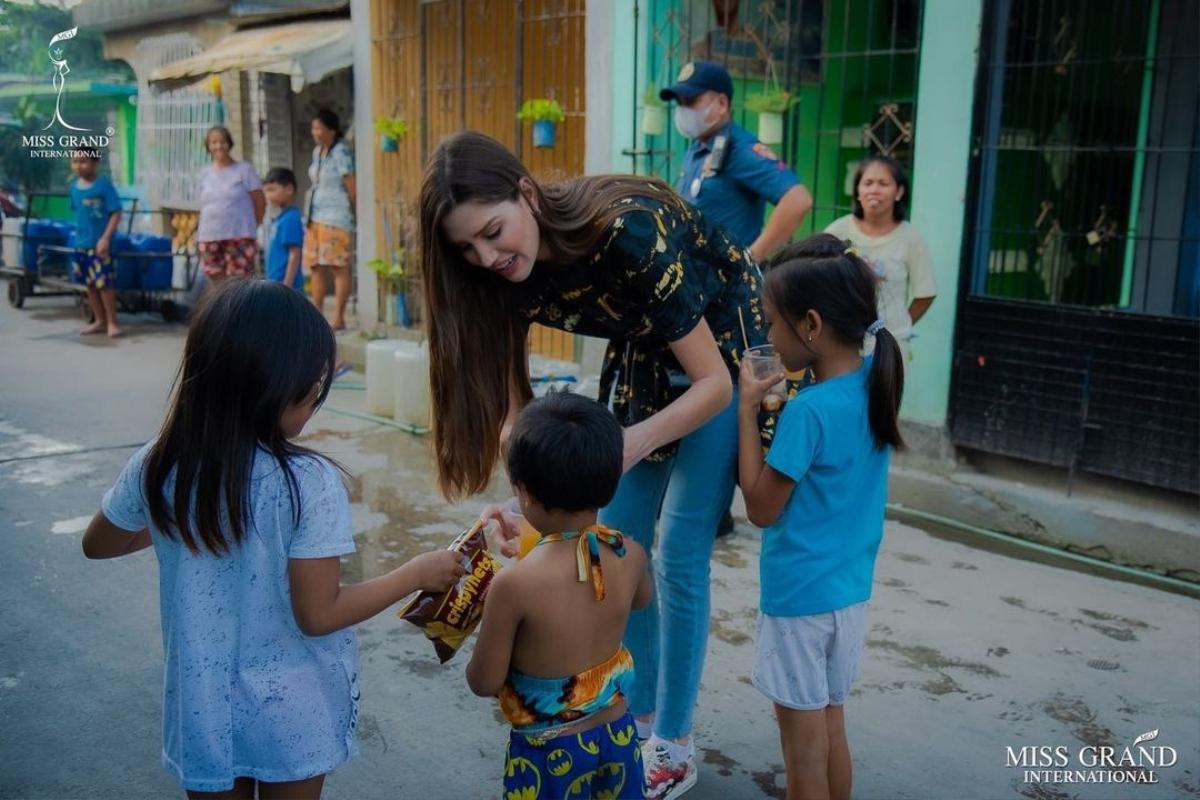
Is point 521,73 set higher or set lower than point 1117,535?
higher

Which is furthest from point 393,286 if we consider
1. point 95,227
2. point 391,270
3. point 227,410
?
point 227,410

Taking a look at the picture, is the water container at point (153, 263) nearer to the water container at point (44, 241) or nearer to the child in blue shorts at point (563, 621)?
the water container at point (44, 241)

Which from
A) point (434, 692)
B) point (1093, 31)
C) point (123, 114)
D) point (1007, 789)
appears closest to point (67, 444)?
point (434, 692)

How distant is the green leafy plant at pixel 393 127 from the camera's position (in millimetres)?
8375

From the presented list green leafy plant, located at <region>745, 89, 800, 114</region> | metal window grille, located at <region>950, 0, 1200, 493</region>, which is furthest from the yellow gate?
metal window grille, located at <region>950, 0, 1200, 493</region>

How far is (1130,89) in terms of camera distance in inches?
230

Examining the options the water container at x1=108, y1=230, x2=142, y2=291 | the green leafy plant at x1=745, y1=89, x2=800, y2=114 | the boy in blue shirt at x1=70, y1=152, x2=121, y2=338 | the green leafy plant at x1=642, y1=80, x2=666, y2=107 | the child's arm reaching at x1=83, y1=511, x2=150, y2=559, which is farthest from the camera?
the water container at x1=108, y1=230, x2=142, y2=291

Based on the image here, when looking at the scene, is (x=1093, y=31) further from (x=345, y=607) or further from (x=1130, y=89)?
(x=345, y=607)

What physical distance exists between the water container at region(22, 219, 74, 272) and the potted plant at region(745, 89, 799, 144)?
8.00 meters

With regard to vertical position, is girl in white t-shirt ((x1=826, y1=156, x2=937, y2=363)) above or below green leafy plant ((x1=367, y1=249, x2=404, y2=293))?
above

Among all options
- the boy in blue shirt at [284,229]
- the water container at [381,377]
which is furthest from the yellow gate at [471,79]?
the water container at [381,377]

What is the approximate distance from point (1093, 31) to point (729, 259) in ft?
14.5

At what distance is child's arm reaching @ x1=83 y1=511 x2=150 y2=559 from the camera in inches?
70.4

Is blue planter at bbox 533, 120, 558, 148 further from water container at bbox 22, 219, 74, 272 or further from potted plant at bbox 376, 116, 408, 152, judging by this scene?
water container at bbox 22, 219, 74, 272
